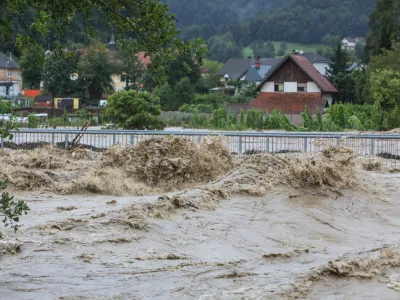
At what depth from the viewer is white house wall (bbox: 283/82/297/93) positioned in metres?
87.9

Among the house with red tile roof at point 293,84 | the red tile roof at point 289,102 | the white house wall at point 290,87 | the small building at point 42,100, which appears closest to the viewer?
the red tile roof at point 289,102

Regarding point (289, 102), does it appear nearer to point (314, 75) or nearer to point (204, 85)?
point (314, 75)

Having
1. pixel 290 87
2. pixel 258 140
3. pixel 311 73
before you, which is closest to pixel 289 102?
pixel 290 87

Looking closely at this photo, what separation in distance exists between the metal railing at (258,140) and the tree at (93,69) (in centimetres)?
7044

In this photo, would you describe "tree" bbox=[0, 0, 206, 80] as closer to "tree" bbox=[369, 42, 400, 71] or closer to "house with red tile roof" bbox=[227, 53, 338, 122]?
"tree" bbox=[369, 42, 400, 71]

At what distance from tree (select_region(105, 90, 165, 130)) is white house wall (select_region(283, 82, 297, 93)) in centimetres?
3586

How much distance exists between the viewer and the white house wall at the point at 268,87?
3538 inches

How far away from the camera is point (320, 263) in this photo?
42.0 feet

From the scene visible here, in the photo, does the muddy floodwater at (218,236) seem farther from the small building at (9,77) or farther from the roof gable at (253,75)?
the roof gable at (253,75)

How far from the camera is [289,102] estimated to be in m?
81.1

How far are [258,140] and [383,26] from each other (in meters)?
72.7

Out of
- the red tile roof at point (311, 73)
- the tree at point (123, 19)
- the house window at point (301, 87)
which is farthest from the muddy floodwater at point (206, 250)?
the house window at point (301, 87)

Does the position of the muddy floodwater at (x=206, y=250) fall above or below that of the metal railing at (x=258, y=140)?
below

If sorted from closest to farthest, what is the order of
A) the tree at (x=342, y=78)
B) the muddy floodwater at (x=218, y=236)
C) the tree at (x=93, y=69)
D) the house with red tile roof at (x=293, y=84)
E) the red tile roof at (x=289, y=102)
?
the muddy floodwater at (x=218, y=236) < the red tile roof at (x=289, y=102) < the house with red tile roof at (x=293, y=84) < the tree at (x=342, y=78) < the tree at (x=93, y=69)
